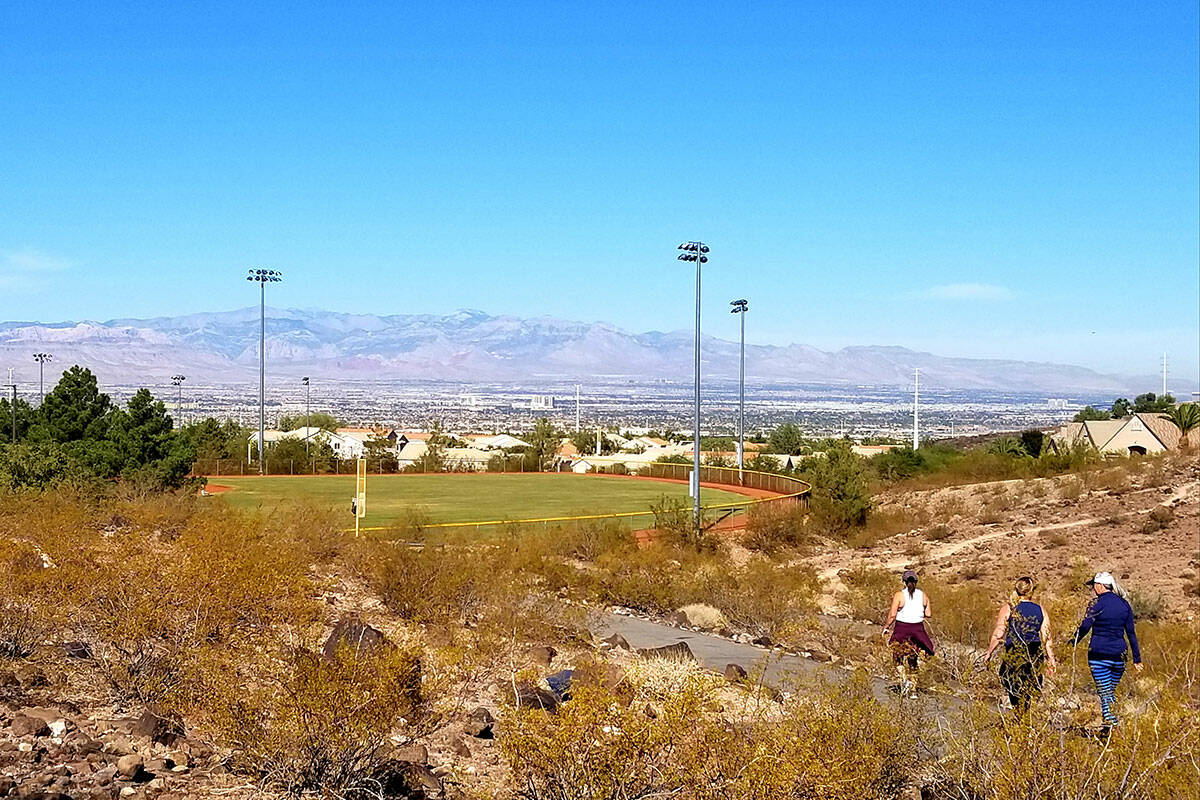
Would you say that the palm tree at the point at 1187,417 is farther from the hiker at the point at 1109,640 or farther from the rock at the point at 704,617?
the hiker at the point at 1109,640

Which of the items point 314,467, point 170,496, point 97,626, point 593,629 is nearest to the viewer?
point 97,626

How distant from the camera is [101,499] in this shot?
90.6ft

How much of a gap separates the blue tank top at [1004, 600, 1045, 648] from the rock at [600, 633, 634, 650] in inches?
280

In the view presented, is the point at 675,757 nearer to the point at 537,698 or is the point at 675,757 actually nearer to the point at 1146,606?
the point at 537,698

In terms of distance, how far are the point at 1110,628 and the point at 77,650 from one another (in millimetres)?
10757

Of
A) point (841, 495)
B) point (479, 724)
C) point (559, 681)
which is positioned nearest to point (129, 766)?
point (479, 724)

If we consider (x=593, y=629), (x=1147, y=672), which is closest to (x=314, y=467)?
(x=593, y=629)

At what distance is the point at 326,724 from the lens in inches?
354

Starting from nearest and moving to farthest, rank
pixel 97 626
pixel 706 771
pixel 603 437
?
pixel 706 771 → pixel 97 626 → pixel 603 437

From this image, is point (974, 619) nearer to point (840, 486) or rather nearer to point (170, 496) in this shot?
point (840, 486)

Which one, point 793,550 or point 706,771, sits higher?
point 706,771

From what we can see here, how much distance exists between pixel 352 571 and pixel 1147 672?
13773 mm

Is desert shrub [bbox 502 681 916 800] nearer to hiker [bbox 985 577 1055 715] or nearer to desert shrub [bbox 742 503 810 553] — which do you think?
hiker [bbox 985 577 1055 715]

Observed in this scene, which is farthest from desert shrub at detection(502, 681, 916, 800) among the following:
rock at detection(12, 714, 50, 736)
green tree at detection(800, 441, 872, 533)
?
green tree at detection(800, 441, 872, 533)
